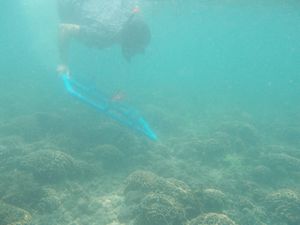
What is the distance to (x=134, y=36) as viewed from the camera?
1318cm

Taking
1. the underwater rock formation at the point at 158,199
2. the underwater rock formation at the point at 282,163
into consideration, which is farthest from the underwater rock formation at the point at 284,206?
the underwater rock formation at the point at 282,163

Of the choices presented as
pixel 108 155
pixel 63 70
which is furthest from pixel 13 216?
pixel 63 70

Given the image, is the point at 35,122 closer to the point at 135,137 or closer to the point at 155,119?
the point at 135,137

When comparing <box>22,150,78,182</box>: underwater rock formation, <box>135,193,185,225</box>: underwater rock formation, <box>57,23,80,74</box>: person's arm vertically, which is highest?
<box>57,23,80,74</box>: person's arm

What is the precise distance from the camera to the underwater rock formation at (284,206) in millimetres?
9980

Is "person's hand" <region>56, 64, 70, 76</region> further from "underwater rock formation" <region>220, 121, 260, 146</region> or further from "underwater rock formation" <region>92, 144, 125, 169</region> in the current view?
"underwater rock formation" <region>220, 121, 260, 146</region>

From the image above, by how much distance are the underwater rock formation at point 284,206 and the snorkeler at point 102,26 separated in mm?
8215

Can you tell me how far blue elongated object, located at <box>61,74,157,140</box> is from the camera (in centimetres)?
1106

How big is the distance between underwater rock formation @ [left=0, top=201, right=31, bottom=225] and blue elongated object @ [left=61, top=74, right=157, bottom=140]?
171 inches

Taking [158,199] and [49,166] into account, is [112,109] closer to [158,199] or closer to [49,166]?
[49,166]

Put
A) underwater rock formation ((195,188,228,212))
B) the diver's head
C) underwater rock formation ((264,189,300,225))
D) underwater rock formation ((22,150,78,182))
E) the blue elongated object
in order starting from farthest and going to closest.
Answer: the diver's head < the blue elongated object < underwater rock formation ((22,150,78,182)) < underwater rock formation ((264,189,300,225)) < underwater rock formation ((195,188,228,212))

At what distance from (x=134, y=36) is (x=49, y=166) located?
21.5 ft

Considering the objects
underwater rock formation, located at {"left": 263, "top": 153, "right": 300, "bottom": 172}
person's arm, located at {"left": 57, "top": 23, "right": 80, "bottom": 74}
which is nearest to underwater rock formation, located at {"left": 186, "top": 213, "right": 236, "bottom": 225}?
underwater rock formation, located at {"left": 263, "top": 153, "right": 300, "bottom": 172}

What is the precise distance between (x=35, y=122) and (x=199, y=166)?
28.6 feet
